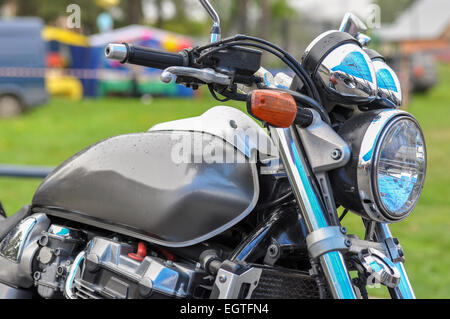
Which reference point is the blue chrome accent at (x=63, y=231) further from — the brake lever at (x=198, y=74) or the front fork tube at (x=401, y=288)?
the front fork tube at (x=401, y=288)

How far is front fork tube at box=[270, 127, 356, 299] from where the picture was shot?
57.2 inches

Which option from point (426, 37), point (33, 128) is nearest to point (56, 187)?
point (33, 128)

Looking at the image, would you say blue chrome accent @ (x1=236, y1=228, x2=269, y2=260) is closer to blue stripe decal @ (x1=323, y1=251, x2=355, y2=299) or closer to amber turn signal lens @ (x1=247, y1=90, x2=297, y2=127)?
blue stripe decal @ (x1=323, y1=251, x2=355, y2=299)

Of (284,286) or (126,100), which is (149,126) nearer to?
(126,100)

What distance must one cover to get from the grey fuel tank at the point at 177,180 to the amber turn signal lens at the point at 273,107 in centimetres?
26

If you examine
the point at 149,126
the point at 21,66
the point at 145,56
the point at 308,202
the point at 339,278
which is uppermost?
the point at 21,66

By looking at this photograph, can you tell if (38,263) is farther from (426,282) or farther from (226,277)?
(426,282)

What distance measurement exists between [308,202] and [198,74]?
0.41m

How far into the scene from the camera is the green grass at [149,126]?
4469mm

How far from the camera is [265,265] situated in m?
1.63

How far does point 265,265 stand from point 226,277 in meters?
0.14

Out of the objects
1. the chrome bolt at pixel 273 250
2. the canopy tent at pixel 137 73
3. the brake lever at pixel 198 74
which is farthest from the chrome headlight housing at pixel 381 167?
the canopy tent at pixel 137 73

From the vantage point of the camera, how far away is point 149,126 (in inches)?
428

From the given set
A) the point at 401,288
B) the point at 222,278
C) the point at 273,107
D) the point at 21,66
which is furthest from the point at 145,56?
the point at 21,66
